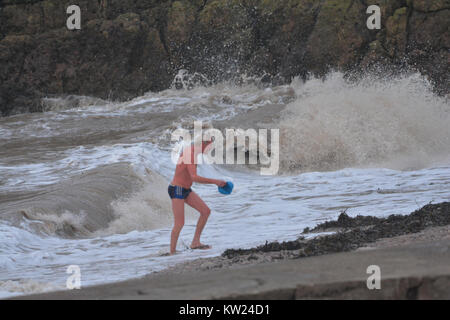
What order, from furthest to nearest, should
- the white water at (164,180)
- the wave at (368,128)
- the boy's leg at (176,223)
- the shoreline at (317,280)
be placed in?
the wave at (368,128)
the white water at (164,180)
the boy's leg at (176,223)
the shoreline at (317,280)

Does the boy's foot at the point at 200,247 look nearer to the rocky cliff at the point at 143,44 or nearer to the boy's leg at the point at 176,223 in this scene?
the boy's leg at the point at 176,223

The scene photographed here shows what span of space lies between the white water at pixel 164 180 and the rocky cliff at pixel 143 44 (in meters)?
2.15

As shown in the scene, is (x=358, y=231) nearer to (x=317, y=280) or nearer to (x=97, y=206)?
(x=317, y=280)

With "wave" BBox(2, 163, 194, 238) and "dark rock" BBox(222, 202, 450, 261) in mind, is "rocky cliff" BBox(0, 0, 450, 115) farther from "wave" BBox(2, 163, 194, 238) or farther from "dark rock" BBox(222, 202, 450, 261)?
"dark rock" BBox(222, 202, 450, 261)

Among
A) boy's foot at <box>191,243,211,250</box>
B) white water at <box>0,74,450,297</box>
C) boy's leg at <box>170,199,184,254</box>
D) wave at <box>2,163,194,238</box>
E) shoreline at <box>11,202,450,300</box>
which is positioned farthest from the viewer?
wave at <box>2,163,194,238</box>

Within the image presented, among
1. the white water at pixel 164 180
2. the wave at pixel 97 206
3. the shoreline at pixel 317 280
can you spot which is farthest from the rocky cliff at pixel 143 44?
the shoreline at pixel 317 280

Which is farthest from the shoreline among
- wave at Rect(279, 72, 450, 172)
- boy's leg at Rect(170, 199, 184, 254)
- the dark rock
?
wave at Rect(279, 72, 450, 172)

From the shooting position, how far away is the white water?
7.39m

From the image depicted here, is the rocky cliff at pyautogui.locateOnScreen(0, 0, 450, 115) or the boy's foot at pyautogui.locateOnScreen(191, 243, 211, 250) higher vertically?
the rocky cliff at pyautogui.locateOnScreen(0, 0, 450, 115)

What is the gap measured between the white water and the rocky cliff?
215 cm

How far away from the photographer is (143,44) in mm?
24625

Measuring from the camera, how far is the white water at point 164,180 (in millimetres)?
7387
